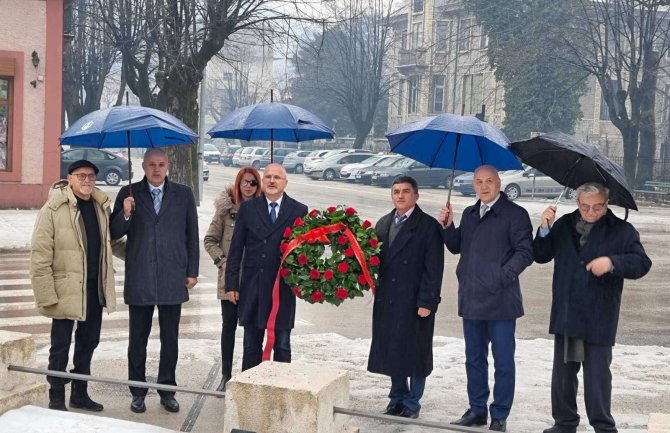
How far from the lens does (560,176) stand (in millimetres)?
6871

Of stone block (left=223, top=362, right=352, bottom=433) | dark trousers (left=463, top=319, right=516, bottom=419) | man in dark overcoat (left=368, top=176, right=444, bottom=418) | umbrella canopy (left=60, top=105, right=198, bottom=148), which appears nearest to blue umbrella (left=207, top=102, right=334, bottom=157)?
umbrella canopy (left=60, top=105, right=198, bottom=148)

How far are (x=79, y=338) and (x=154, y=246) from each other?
0.86 m

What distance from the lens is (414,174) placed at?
1681 inches

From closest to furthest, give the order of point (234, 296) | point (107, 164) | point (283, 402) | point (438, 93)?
point (283, 402)
point (234, 296)
point (107, 164)
point (438, 93)

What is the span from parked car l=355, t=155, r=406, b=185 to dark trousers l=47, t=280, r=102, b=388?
37.7 meters

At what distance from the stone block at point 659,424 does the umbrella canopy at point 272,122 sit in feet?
13.0

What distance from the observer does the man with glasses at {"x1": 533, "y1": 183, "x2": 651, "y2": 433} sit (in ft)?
21.2

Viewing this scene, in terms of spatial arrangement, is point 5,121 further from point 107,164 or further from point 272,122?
point 272,122

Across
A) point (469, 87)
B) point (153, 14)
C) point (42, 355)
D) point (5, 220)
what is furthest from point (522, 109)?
point (42, 355)

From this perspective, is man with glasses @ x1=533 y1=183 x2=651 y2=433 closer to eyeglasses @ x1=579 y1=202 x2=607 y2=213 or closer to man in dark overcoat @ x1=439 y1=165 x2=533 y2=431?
eyeglasses @ x1=579 y1=202 x2=607 y2=213

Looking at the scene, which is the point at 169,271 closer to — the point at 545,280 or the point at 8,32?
the point at 545,280

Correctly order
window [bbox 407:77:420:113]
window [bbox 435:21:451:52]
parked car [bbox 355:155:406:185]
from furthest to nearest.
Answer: window [bbox 407:77:420:113] → window [bbox 435:21:451:52] → parked car [bbox 355:155:406:185]

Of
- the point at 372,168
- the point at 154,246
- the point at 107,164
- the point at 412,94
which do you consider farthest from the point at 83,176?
the point at 412,94

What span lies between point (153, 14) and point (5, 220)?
20.1 feet
